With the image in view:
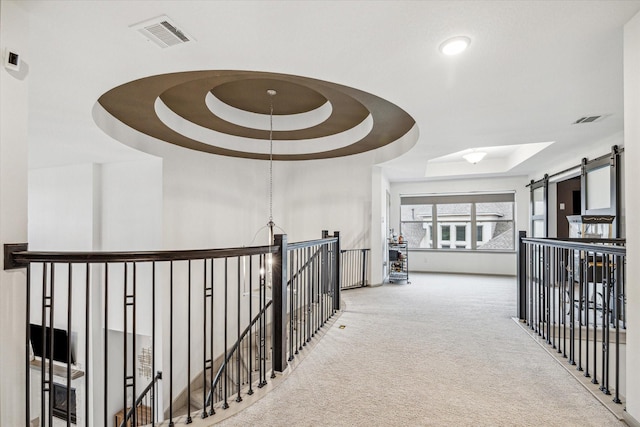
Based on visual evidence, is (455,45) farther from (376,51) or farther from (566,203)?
(566,203)

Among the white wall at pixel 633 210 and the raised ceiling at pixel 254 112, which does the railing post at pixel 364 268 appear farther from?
the white wall at pixel 633 210

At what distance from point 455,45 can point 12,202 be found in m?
3.06

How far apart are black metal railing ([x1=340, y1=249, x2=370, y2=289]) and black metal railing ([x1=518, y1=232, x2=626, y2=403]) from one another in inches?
123

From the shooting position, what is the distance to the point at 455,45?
2418 millimetres

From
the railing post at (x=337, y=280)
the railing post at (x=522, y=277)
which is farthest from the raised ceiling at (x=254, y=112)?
the railing post at (x=522, y=277)

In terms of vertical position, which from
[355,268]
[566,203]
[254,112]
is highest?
[254,112]

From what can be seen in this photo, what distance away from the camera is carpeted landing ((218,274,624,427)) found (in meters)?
2.13

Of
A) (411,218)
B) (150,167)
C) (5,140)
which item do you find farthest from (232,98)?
(411,218)

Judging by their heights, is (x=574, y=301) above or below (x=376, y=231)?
below

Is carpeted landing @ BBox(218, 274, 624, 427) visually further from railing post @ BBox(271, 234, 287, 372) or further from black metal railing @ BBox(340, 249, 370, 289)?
black metal railing @ BBox(340, 249, 370, 289)

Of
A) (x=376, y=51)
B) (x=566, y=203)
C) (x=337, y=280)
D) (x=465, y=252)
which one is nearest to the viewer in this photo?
(x=376, y=51)

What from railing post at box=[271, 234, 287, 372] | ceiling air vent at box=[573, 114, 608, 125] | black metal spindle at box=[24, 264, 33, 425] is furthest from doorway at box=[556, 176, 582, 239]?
black metal spindle at box=[24, 264, 33, 425]

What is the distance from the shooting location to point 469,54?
2.57m

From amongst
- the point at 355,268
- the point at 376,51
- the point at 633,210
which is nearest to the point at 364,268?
the point at 355,268
